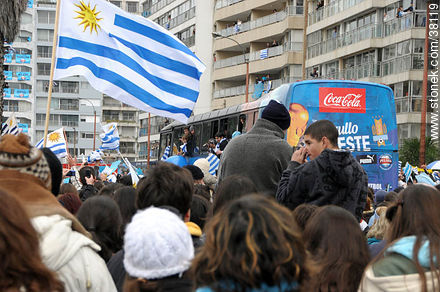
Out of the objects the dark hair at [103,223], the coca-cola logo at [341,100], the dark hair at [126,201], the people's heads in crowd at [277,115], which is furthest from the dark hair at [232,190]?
the coca-cola logo at [341,100]

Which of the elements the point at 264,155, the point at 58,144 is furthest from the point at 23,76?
the point at 264,155

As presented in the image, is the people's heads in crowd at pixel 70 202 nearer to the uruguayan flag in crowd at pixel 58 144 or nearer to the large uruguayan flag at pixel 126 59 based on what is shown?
the large uruguayan flag at pixel 126 59

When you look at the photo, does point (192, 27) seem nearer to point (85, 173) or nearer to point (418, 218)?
point (85, 173)

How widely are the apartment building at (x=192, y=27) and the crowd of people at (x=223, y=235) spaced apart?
56507mm

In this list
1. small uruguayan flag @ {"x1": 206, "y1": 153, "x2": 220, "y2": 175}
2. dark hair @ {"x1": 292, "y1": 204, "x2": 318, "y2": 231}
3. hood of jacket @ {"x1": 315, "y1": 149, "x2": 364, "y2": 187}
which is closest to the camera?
dark hair @ {"x1": 292, "y1": 204, "x2": 318, "y2": 231}

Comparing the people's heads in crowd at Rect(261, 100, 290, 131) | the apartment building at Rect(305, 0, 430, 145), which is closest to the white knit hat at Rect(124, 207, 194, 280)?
the people's heads in crowd at Rect(261, 100, 290, 131)

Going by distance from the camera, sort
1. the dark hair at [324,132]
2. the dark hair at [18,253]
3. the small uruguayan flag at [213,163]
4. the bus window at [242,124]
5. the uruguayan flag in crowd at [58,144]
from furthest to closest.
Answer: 1. the uruguayan flag in crowd at [58,144]
2. the bus window at [242,124]
3. the small uruguayan flag at [213,163]
4. the dark hair at [324,132]
5. the dark hair at [18,253]

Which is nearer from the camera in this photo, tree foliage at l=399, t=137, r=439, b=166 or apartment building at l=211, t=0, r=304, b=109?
tree foliage at l=399, t=137, r=439, b=166

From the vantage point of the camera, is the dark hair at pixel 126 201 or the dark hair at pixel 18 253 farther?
the dark hair at pixel 126 201

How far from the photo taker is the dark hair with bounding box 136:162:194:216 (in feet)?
15.0

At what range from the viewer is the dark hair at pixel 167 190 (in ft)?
15.0

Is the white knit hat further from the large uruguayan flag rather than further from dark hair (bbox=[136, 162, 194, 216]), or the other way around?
the large uruguayan flag

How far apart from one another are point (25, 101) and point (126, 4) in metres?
19.7

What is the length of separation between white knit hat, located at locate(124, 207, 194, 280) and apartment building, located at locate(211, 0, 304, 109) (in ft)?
152
